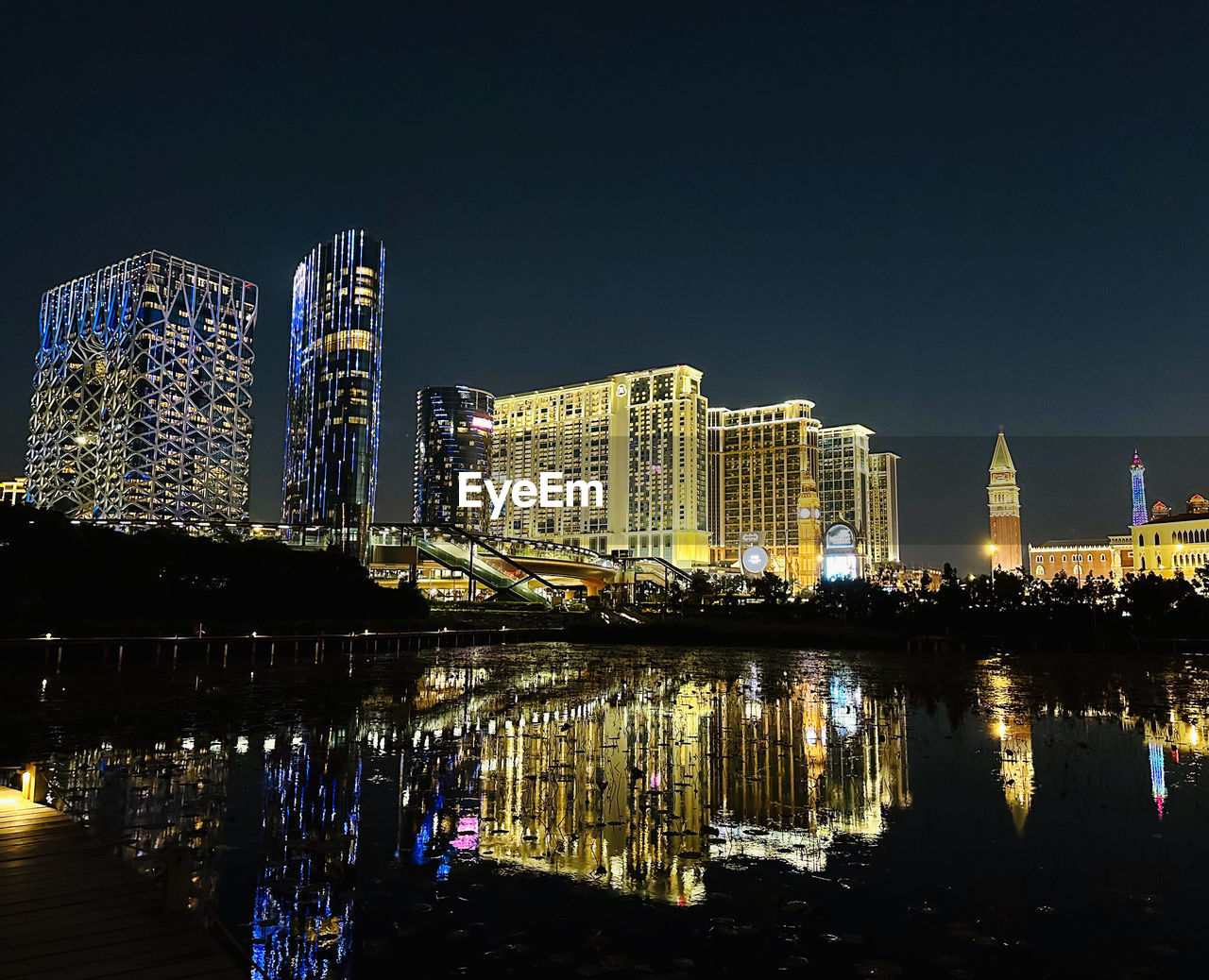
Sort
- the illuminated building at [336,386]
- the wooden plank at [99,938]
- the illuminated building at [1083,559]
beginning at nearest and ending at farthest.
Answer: the wooden plank at [99,938] → the illuminated building at [1083,559] → the illuminated building at [336,386]

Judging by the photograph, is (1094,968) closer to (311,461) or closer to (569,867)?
(569,867)

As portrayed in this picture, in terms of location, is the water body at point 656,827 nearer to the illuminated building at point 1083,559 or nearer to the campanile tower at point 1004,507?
the illuminated building at point 1083,559

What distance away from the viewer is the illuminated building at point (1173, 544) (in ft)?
395

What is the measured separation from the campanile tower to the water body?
171715 millimetres

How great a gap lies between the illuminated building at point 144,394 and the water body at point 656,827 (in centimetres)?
12843

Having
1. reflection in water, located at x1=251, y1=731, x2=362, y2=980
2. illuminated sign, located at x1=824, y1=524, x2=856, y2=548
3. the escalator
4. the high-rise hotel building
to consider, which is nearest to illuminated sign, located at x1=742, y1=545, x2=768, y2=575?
illuminated sign, located at x1=824, y1=524, x2=856, y2=548

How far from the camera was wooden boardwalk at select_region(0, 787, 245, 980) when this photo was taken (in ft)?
17.6

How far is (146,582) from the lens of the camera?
42438 millimetres

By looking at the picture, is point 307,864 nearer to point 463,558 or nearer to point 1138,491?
point 463,558

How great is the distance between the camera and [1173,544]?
124 metres

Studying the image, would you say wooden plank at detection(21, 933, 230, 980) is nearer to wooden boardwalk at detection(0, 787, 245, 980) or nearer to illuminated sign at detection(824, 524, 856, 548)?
wooden boardwalk at detection(0, 787, 245, 980)

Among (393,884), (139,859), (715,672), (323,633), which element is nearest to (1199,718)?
(715,672)

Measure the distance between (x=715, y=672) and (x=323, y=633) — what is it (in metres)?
22.0

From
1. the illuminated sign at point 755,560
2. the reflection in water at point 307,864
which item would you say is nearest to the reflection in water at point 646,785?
the reflection in water at point 307,864
